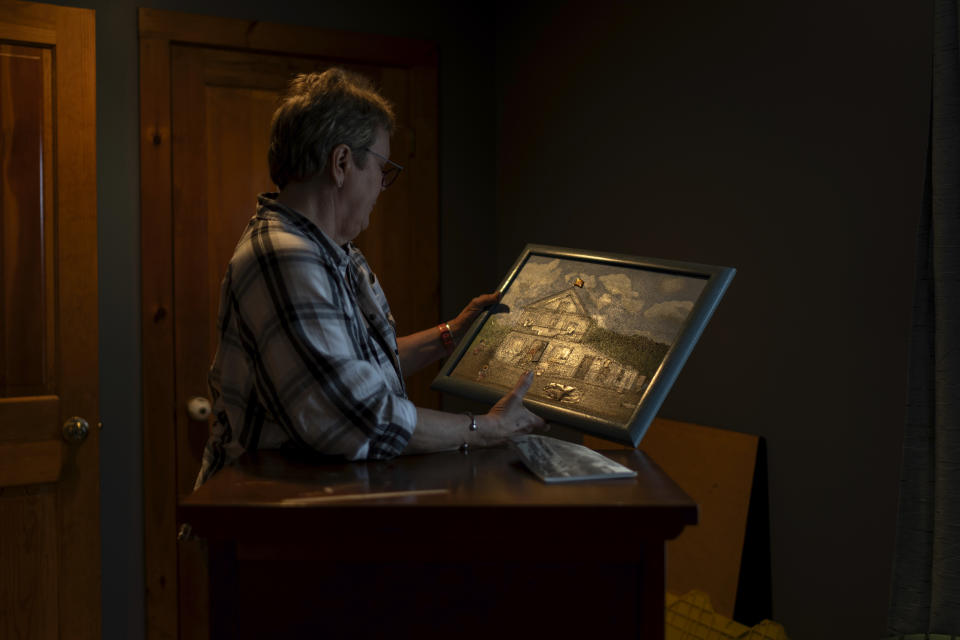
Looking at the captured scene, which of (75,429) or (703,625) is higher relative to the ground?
(75,429)

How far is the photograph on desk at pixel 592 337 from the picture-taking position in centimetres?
143

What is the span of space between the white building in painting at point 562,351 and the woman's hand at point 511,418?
7 centimetres

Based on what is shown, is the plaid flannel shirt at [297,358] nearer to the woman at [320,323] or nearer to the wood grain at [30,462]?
the woman at [320,323]

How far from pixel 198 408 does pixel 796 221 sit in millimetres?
1995

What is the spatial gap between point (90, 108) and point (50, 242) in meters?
0.44

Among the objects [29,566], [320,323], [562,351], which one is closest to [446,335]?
[562,351]

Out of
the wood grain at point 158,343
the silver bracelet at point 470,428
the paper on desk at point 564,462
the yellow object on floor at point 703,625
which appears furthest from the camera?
the wood grain at point 158,343

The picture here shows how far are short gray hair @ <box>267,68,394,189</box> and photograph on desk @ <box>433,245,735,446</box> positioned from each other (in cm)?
46

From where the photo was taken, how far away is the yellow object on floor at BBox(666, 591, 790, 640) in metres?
2.07

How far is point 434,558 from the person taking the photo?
105 cm

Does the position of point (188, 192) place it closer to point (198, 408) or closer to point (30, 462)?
point (198, 408)

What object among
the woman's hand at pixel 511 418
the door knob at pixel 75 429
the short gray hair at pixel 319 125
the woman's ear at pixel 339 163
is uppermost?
the short gray hair at pixel 319 125

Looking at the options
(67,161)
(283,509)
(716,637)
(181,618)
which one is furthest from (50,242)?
(716,637)

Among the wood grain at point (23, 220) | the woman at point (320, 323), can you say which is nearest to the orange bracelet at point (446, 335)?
the woman at point (320, 323)
